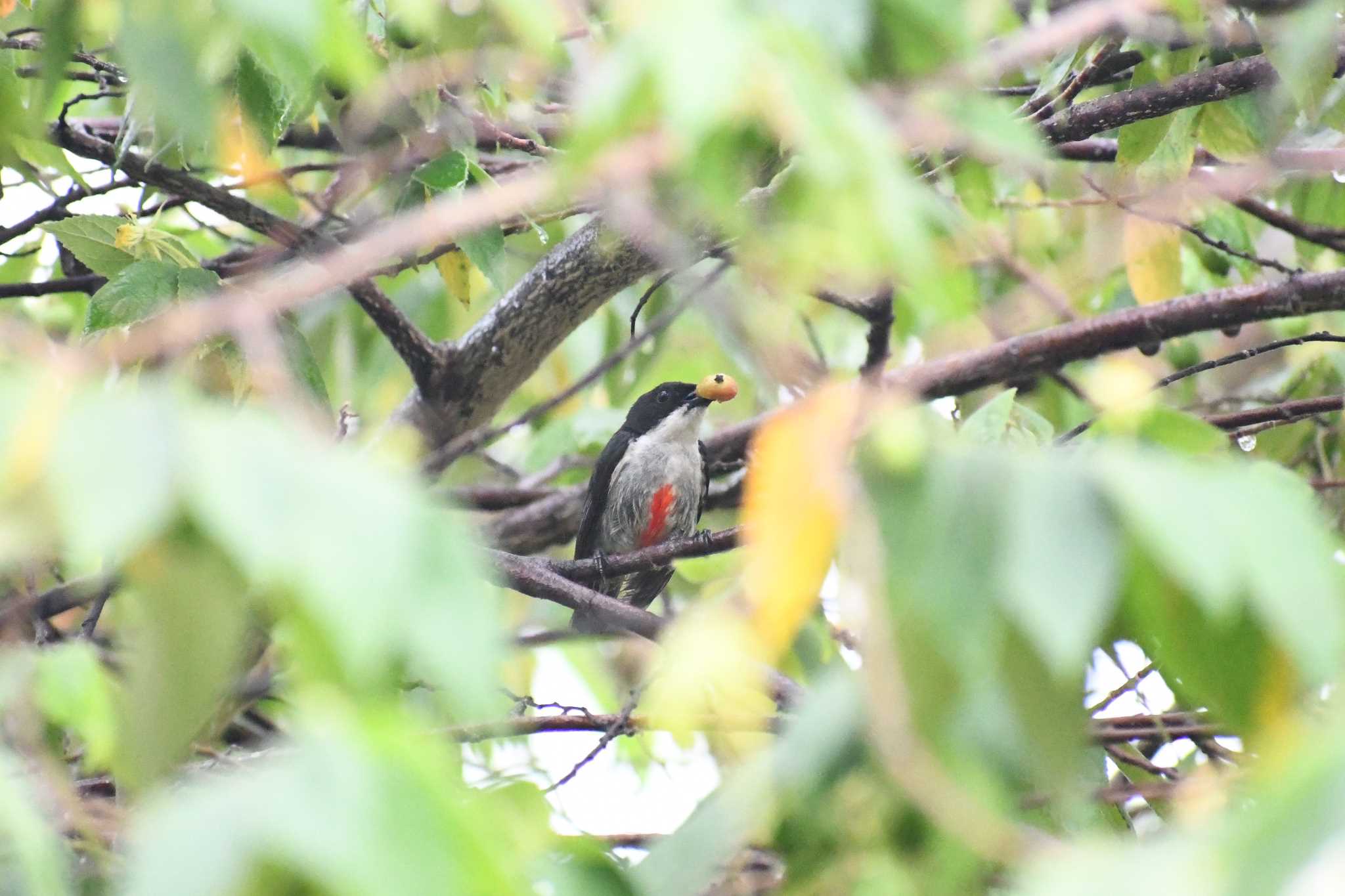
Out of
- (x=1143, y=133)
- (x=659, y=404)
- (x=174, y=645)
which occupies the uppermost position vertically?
(x=174, y=645)

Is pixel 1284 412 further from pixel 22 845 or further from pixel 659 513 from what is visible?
pixel 659 513

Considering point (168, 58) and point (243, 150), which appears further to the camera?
point (243, 150)

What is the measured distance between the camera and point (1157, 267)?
4.93 m

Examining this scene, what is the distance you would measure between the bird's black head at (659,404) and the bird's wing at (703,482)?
0.66 ft

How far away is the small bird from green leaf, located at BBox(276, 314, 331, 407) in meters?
3.07

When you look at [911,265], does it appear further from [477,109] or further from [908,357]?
[908,357]

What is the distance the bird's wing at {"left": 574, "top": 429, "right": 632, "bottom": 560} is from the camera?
6520mm

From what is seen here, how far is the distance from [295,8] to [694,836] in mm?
1081

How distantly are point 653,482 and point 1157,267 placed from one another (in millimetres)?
2824

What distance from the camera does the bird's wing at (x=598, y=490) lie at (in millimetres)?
6520

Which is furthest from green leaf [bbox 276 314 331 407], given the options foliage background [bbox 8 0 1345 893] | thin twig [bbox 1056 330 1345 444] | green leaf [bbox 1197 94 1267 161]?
green leaf [bbox 1197 94 1267 161]

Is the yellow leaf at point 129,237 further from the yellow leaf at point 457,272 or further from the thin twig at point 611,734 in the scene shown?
the thin twig at point 611,734

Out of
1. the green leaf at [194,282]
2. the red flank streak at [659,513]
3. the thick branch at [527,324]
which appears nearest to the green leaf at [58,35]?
the green leaf at [194,282]

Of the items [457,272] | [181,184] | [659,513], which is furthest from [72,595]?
[659,513]
